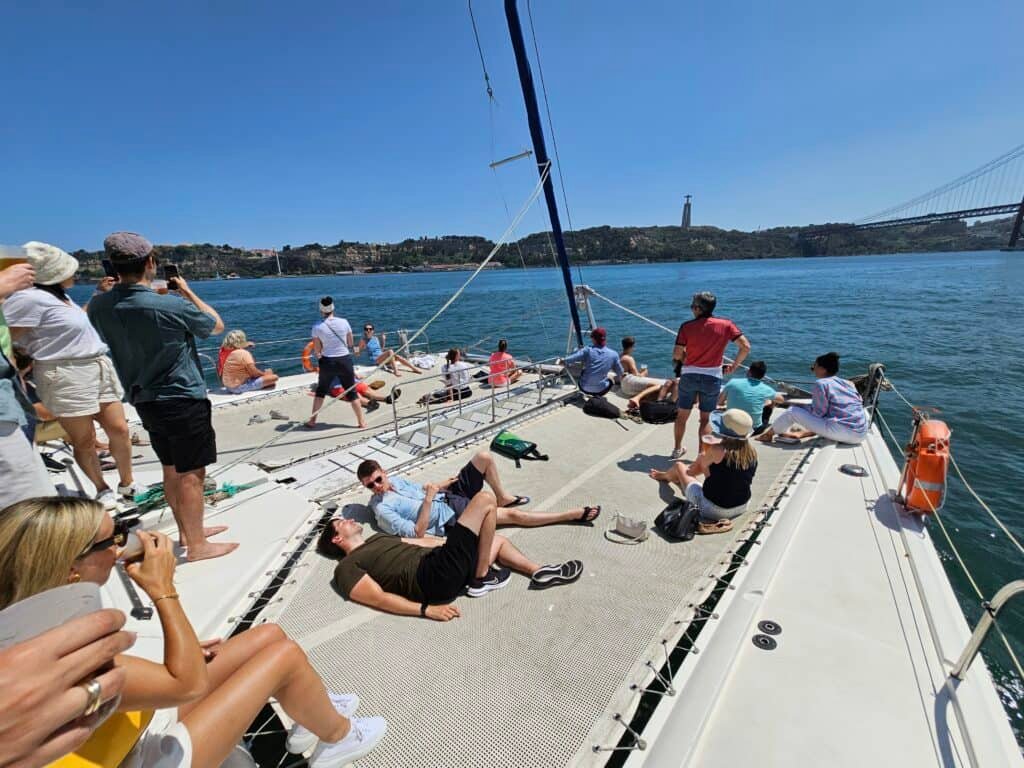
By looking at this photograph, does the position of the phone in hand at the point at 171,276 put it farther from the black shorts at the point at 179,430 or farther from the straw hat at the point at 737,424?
the straw hat at the point at 737,424

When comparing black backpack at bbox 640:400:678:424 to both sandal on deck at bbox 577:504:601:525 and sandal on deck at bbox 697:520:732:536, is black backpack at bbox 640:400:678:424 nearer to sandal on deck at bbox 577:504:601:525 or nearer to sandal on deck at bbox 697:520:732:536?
sandal on deck at bbox 697:520:732:536

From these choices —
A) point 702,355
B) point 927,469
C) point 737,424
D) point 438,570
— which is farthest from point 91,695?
point 702,355

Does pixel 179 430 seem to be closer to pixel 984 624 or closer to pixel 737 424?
pixel 737 424

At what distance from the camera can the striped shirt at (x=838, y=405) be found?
201 inches

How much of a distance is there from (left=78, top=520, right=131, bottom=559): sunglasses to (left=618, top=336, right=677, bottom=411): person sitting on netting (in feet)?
20.4

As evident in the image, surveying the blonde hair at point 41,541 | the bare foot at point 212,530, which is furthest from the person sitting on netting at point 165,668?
the bare foot at point 212,530

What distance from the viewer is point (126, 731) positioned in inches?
48.4

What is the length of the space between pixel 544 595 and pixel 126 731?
2287mm

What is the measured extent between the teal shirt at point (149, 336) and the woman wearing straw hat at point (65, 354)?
747mm

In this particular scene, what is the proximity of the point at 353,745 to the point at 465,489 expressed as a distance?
2.03m

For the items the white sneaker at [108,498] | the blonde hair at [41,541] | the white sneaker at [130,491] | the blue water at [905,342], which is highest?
the blonde hair at [41,541]

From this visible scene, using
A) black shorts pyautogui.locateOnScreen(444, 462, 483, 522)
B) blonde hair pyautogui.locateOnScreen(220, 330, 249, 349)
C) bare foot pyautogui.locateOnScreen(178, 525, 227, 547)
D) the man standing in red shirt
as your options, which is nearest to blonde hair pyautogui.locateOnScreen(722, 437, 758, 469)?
the man standing in red shirt

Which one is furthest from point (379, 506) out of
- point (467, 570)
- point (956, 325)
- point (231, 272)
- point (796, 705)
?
point (231, 272)

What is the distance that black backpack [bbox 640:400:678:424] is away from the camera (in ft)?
21.1
